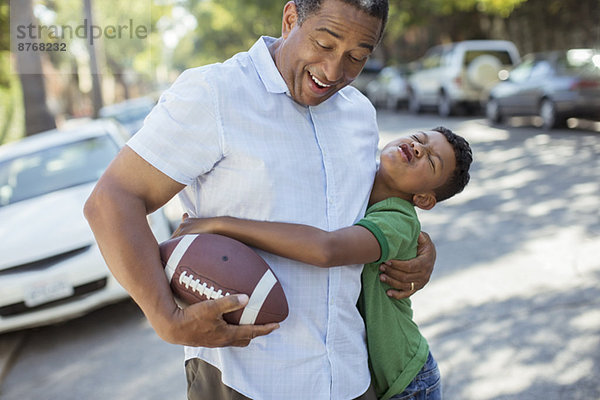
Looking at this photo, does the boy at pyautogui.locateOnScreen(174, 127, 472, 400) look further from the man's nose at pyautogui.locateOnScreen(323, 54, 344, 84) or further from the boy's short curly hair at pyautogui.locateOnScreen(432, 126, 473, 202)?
the man's nose at pyautogui.locateOnScreen(323, 54, 344, 84)

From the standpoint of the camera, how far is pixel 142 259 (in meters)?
1.51

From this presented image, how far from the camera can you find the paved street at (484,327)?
3.74 m

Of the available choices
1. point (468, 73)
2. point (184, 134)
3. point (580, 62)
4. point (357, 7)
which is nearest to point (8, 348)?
point (184, 134)

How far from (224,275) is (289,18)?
0.76m

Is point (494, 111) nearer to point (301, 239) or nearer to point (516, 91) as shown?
point (516, 91)

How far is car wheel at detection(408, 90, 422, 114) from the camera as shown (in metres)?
19.6

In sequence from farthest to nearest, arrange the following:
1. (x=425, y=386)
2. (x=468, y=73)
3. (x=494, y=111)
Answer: (x=468, y=73), (x=494, y=111), (x=425, y=386)

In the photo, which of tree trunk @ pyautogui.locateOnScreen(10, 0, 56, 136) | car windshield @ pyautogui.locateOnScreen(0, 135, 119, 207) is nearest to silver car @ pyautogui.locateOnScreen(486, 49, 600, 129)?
car windshield @ pyautogui.locateOnScreen(0, 135, 119, 207)

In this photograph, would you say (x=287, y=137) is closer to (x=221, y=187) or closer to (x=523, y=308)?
(x=221, y=187)

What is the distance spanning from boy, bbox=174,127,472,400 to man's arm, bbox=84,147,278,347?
7.6 inches

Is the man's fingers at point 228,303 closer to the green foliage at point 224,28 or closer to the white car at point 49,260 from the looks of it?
the white car at point 49,260

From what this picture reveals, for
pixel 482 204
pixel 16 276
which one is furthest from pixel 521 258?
pixel 16 276

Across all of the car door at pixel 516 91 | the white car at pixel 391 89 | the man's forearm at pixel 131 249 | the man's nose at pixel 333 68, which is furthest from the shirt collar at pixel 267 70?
the white car at pixel 391 89

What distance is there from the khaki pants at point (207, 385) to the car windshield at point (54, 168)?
4.49 m
